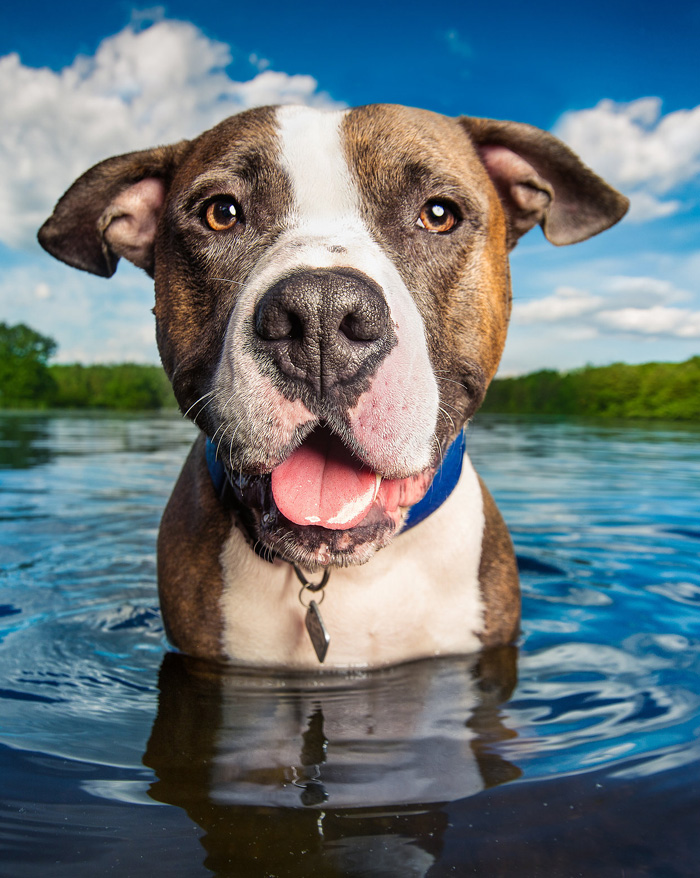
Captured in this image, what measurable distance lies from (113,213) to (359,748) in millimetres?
2360

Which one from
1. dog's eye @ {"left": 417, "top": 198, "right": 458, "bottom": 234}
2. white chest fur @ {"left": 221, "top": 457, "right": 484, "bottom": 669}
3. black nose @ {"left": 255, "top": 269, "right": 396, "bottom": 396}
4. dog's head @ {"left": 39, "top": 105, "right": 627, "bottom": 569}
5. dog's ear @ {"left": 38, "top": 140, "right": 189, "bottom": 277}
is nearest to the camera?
black nose @ {"left": 255, "top": 269, "right": 396, "bottom": 396}

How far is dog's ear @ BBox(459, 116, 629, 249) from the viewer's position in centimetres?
337

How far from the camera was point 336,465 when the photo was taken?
2.45 m

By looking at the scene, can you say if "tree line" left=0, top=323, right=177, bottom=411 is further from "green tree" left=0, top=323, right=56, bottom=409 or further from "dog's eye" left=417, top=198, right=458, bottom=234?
"dog's eye" left=417, top=198, right=458, bottom=234

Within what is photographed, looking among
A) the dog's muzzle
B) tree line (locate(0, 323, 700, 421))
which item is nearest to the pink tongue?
the dog's muzzle

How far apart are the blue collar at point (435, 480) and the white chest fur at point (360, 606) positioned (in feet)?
0.43

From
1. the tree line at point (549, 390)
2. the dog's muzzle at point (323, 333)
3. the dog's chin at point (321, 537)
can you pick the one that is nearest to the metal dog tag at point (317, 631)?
the dog's chin at point (321, 537)

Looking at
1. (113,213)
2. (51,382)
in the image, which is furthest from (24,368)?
(113,213)

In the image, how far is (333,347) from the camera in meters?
2.14

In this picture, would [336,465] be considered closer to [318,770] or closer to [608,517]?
[318,770]

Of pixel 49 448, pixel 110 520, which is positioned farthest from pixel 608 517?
pixel 49 448

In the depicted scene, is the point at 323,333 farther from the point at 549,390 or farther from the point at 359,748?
the point at 549,390

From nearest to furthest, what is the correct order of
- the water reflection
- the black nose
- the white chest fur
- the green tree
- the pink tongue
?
the black nose
the pink tongue
the white chest fur
the water reflection
the green tree

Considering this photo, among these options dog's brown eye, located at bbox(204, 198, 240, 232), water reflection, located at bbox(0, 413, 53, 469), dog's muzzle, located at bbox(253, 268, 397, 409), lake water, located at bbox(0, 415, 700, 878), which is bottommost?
lake water, located at bbox(0, 415, 700, 878)
